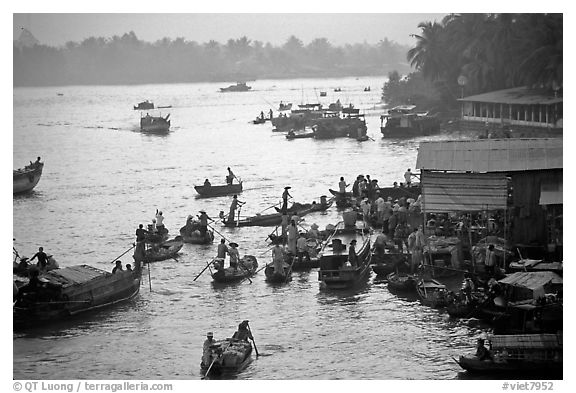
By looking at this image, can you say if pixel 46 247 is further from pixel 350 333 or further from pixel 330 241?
pixel 350 333

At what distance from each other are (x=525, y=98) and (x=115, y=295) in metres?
17.9

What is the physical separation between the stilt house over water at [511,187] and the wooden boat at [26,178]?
11756 mm

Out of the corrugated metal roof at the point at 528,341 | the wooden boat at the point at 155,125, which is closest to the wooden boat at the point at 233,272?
the corrugated metal roof at the point at 528,341

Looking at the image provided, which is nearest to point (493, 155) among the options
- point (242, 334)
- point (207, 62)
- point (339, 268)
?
point (339, 268)

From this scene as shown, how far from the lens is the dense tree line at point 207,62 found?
3170 centimetres

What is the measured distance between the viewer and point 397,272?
1483cm

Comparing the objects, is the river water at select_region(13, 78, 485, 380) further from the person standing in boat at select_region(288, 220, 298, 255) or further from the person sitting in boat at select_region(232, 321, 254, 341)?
the person standing in boat at select_region(288, 220, 298, 255)

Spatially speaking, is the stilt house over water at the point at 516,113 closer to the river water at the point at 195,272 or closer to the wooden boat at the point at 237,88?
the river water at the point at 195,272

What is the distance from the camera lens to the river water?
12.0 m

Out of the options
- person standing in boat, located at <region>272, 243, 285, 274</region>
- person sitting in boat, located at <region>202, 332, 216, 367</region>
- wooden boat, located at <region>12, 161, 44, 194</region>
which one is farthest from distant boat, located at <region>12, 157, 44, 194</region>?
person sitting in boat, located at <region>202, 332, 216, 367</region>

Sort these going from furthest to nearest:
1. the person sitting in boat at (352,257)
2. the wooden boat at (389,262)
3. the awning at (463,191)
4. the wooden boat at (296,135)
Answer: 1. the wooden boat at (296,135)
2. the wooden boat at (389,262)
3. the awning at (463,191)
4. the person sitting in boat at (352,257)

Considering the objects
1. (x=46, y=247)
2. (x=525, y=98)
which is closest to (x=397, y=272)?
(x=46, y=247)

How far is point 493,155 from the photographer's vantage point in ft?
49.1

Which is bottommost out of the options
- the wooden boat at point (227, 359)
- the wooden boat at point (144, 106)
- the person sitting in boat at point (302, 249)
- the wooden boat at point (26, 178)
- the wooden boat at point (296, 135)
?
the wooden boat at point (227, 359)
